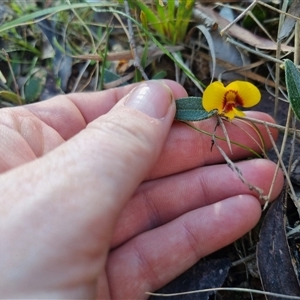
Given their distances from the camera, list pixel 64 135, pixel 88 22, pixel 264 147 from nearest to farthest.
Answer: pixel 264 147 < pixel 64 135 < pixel 88 22

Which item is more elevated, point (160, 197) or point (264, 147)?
point (264, 147)

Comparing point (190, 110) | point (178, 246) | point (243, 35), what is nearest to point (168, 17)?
point (243, 35)

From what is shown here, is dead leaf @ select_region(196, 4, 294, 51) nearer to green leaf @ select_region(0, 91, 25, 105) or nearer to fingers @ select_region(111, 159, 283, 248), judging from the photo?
fingers @ select_region(111, 159, 283, 248)

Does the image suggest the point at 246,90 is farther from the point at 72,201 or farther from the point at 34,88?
the point at 34,88

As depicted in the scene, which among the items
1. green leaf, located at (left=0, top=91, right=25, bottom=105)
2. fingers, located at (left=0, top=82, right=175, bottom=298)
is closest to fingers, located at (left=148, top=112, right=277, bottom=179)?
fingers, located at (left=0, top=82, right=175, bottom=298)

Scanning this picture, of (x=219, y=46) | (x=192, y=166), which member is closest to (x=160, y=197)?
(x=192, y=166)

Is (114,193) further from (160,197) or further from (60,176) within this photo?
(160,197)
